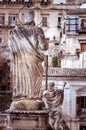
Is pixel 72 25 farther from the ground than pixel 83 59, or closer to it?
farther from the ground

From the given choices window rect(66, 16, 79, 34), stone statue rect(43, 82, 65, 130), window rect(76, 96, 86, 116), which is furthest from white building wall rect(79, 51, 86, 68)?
stone statue rect(43, 82, 65, 130)

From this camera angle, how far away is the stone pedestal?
9.33 meters

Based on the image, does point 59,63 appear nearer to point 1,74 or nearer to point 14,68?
point 1,74

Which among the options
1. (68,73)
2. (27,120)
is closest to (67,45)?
(68,73)

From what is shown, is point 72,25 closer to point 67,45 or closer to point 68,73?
point 67,45

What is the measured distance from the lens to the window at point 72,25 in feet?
156

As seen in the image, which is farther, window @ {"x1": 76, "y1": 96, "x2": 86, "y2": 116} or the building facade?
window @ {"x1": 76, "y1": 96, "x2": 86, "y2": 116}

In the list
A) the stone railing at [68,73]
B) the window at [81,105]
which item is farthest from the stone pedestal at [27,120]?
the window at [81,105]

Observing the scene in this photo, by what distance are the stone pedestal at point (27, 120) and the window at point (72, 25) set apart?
38343mm

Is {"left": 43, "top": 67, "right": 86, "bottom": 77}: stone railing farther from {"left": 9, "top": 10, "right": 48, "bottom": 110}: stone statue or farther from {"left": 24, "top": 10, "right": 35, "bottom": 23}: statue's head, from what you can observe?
{"left": 9, "top": 10, "right": 48, "bottom": 110}: stone statue

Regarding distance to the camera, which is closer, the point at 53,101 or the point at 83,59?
the point at 53,101

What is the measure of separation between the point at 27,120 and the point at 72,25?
129 feet

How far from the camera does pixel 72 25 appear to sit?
48.1m

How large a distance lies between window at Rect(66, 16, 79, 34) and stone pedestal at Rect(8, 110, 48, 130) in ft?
126
